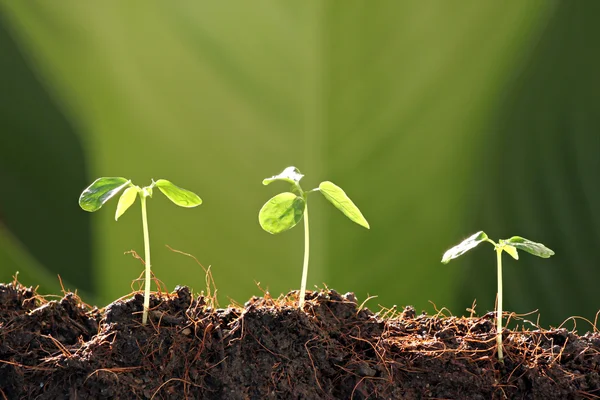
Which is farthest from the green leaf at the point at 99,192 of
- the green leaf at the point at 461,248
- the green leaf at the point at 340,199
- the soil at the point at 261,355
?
the green leaf at the point at 461,248

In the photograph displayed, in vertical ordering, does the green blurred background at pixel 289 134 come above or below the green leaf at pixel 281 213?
above

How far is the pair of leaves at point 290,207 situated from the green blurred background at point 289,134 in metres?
1.81

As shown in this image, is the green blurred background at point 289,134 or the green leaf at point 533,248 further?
the green blurred background at point 289,134

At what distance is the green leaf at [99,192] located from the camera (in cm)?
76

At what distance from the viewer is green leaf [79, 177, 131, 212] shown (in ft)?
2.51

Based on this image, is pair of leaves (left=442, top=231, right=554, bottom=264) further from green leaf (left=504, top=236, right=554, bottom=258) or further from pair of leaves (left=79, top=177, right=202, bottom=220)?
pair of leaves (left=79, top=177, right=202, bottom=220)

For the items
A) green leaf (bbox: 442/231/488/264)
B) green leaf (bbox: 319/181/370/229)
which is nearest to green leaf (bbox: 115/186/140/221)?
green leaf (bbox: 319/181/370/229)

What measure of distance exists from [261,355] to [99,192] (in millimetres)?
304

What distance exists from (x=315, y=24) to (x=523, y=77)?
91cm

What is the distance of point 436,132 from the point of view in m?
2.57

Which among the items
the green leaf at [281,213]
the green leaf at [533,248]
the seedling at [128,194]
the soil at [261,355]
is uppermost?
the seedling at [128,194]

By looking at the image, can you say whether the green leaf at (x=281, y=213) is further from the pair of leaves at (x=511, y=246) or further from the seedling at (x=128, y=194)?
the pair of leaves at (x=511, y=246)

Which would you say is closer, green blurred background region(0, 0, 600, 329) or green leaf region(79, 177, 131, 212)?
green leaf region(79, 177, 131, 212)

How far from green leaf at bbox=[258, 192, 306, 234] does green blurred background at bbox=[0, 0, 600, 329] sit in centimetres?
182
